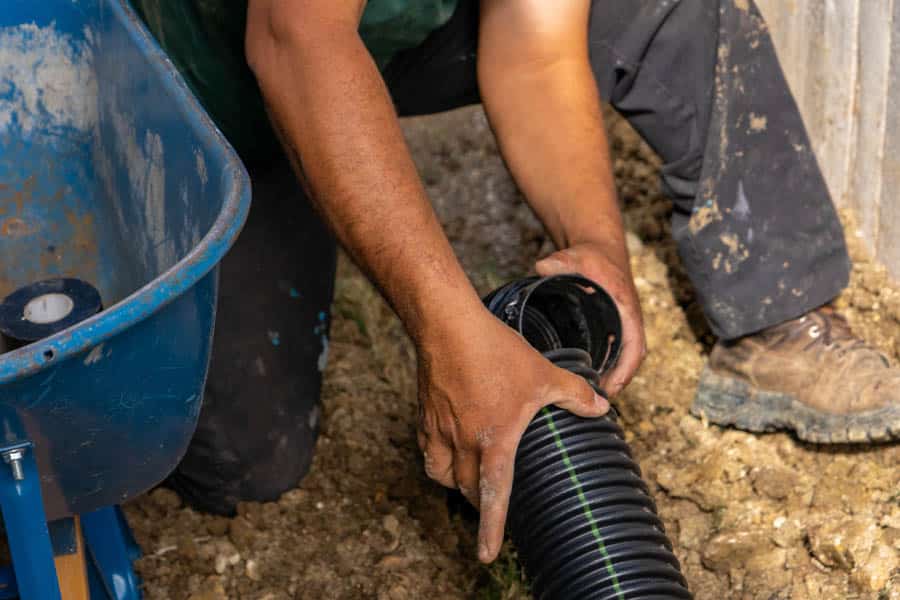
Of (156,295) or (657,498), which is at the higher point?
(156,295)

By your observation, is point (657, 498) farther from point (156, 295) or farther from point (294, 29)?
point (156, 295)

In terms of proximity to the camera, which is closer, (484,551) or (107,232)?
(484,551)

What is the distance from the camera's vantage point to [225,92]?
197 centimetres

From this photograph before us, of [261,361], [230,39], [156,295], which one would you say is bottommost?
[261,361]

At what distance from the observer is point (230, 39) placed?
1.89 meters

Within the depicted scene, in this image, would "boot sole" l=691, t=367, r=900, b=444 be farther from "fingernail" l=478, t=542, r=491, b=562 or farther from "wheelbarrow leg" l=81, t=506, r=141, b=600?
"wheelbarrow leg" l=81, t=506, r=141, b=600

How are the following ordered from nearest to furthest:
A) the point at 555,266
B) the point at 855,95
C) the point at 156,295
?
the point at 156,295 → the point at 555,266 → the point at 855,95

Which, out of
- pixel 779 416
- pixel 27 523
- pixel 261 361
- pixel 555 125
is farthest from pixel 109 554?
pixel 779 416

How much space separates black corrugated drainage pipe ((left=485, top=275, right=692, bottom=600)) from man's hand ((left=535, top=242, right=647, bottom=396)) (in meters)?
0.19

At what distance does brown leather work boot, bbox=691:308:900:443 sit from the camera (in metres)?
2.02

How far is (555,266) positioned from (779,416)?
2.25 feet

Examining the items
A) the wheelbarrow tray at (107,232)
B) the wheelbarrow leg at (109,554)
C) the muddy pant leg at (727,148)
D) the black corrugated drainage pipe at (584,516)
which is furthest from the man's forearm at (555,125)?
the wheelbarrow leg at (109,554)

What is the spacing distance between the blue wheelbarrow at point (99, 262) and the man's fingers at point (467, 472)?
0.32 meters

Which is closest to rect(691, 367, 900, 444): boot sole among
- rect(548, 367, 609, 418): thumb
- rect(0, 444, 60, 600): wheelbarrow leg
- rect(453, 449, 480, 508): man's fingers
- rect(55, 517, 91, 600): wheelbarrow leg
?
rect(548, 367, 609, 418): thumb
